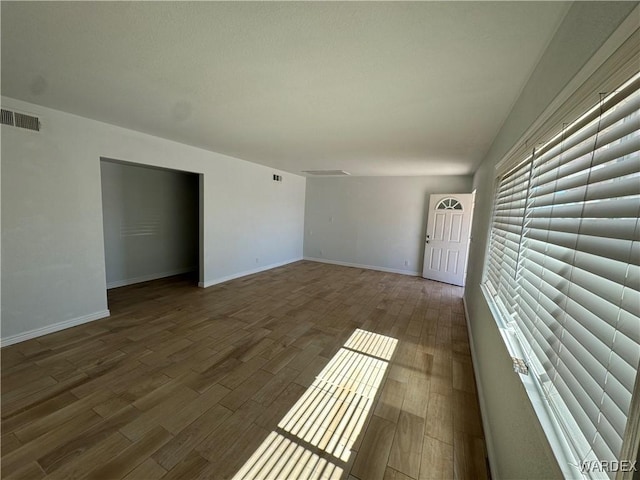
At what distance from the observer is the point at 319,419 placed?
179 cm

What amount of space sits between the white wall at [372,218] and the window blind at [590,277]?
481 centimetres

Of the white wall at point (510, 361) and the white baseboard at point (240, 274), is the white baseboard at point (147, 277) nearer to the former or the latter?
the white baseboard at point (240, 274)

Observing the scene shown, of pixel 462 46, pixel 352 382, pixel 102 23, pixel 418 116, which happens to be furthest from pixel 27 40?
pixel 352 382

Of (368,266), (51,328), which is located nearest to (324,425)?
(51,328)

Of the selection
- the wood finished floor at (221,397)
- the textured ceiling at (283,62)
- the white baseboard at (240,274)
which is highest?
the textured ceiling at (283,62)

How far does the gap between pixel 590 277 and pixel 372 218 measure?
573 cm

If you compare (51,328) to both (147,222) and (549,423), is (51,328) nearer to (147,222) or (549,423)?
(147,222)

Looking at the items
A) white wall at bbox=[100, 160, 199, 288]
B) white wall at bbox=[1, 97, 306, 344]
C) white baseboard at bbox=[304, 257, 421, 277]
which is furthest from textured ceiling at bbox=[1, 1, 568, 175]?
white baseboard at bbox=[304, 257, 421, 277]

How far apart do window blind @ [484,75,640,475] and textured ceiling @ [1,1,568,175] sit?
72 cm

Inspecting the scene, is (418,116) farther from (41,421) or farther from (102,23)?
(41,421)

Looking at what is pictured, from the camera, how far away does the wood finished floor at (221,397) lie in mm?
1471

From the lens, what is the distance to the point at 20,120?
2408mm

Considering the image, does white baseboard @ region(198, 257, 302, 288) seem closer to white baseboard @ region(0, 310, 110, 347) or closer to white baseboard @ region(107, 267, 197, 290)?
white baseboard @ region(107, 267, 197, 290)

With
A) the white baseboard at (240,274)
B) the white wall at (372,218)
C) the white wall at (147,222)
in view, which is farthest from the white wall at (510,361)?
the white wall at (147,222)
